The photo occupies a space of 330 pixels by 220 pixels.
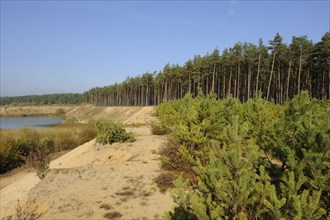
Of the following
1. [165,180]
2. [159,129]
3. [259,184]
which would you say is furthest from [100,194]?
[159,129]

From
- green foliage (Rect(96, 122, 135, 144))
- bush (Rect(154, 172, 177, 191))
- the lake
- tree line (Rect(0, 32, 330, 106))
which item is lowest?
the lake

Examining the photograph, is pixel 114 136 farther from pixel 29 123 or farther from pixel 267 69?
pixel 29 123

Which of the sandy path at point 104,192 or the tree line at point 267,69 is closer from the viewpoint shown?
the sandy path at point 104,192

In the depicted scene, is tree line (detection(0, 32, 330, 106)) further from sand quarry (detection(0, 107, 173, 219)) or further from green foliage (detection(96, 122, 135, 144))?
sand quarry (detection(0, 107, 173, 219))

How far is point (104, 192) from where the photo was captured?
1074 cm

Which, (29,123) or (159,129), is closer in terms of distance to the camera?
(159,129)

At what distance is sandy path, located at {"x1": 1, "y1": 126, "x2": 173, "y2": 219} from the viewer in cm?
922

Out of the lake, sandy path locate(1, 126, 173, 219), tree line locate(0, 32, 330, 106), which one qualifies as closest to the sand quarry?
sandy path locate(1, 126, 173, 219)

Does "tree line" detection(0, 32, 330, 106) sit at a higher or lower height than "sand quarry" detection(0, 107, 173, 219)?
higher

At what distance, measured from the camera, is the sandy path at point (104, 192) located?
30.2ft

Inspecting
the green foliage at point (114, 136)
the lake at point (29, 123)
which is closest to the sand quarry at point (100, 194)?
the green foliage at point (114, 136)

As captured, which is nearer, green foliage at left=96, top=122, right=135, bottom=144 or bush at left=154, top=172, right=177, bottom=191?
bush at left=154, top=172, right=177, bottom=191

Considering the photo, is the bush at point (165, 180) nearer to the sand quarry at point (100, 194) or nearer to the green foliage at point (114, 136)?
the sand quarry at point (100, 194)

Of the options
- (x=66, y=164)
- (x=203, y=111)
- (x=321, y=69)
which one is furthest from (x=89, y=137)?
(x=321, y=69)
